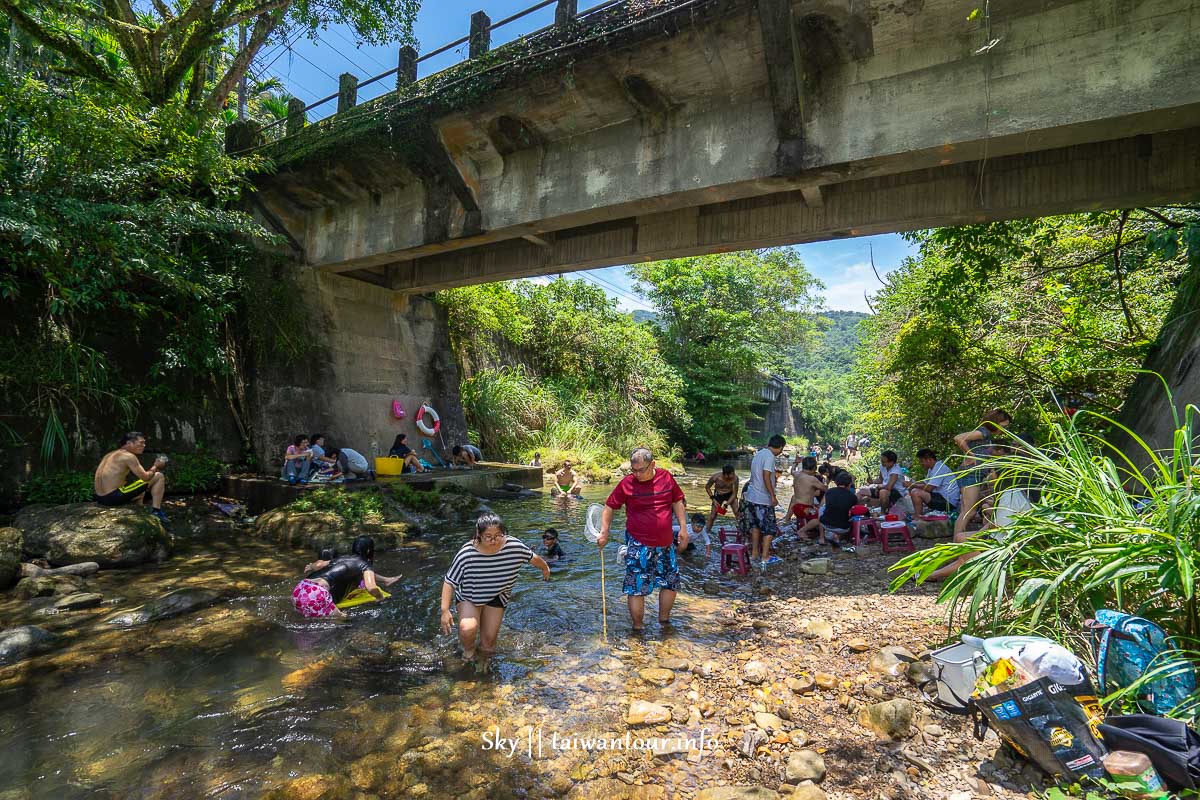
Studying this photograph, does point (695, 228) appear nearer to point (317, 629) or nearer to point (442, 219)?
point (442, 219)

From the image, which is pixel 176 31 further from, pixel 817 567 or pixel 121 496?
pixel 817 567

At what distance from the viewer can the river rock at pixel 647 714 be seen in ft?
11.4

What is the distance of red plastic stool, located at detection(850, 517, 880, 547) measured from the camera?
7.72 meters

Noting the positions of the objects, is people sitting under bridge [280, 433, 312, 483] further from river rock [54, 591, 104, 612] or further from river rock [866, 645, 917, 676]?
river rock [866, 645, 917, 676]

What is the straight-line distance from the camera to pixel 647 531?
16.4 feet

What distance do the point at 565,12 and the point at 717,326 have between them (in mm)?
19557

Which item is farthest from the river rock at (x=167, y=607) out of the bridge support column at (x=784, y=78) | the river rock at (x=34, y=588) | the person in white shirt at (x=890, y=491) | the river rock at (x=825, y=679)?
the person in white shirt at (x=890, y=491)

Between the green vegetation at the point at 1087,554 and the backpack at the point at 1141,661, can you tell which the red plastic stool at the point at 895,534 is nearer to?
the green vegetation at the point at 1087,554

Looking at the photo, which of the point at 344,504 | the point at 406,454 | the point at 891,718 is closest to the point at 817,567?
the point at 891,718

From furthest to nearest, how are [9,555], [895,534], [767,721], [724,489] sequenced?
[724,489] < [895,534] < [9,555] < [767,721]

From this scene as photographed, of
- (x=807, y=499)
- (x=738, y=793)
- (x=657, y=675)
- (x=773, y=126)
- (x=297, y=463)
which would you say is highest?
(x=773, y=126)

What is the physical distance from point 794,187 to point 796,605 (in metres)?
4.75

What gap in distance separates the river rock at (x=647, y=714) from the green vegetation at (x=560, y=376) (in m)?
12.6

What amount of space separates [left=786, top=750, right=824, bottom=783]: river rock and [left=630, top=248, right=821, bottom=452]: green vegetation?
21.3m
